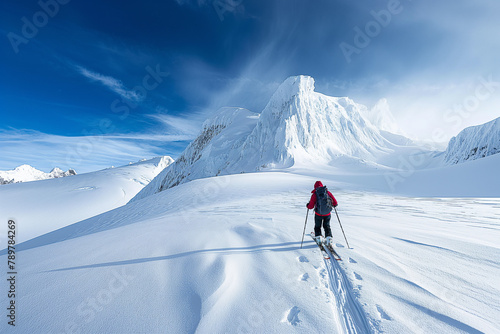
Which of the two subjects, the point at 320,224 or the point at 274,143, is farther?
the point at 274,143

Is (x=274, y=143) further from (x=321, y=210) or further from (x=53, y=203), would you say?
(x=53, y=203)

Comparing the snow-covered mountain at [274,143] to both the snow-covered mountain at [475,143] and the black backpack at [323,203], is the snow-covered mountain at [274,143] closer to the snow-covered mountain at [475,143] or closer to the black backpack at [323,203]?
the snow-covered mountain at [475,143]

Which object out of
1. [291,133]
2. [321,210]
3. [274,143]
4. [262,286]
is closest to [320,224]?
[321,210]

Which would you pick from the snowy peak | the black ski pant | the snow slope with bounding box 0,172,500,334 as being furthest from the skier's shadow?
the snowy peak

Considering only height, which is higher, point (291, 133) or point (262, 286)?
point (291, 133)

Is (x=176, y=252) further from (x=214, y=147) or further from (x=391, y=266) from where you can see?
(x=214, y=147)

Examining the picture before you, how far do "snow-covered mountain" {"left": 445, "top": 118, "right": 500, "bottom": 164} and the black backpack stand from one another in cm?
8419

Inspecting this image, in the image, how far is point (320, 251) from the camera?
4125mm

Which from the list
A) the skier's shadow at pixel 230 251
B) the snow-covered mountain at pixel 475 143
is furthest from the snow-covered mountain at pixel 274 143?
the skier's shadow at pixel 230 251

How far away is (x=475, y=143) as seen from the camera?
6066cm

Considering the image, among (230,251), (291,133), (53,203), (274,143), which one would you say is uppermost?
(291,133)

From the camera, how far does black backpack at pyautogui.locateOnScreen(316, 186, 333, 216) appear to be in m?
4.81

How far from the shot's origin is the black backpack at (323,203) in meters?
4.81

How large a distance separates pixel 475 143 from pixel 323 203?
91.4 meters
